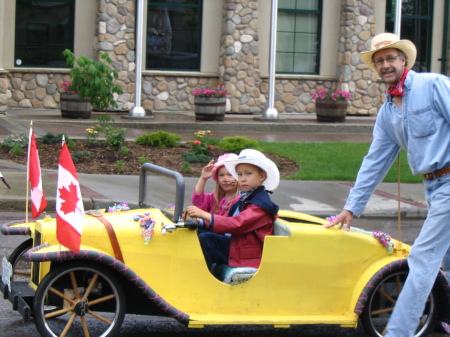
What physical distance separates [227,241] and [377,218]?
5853 mm

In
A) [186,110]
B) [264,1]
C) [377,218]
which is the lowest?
[377,218]

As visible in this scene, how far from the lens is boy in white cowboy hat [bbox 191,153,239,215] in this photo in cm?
576

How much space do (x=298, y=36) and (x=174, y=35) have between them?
3662 millimetres

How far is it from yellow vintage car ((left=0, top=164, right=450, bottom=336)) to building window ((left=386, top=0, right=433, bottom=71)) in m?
18.8

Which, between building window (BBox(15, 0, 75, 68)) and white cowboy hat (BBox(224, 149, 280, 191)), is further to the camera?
building window (BBox(15, 0, 75, 68))

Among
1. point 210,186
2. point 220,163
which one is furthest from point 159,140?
point 220,163

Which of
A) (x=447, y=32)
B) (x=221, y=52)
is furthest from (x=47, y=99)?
(x=447, y=32)

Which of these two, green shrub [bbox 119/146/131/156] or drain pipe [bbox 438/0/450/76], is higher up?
drain pipe [bbox 438/0/450/76]

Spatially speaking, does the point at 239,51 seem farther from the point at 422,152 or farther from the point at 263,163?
the point at 422,152

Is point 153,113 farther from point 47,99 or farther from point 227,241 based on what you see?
point 227,241

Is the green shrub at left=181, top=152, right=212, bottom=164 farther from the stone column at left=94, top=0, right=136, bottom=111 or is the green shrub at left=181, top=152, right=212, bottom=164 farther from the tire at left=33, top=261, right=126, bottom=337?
the tire at left=33, top=261, right=126, bottom=337

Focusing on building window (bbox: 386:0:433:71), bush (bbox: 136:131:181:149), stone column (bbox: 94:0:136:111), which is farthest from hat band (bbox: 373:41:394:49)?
building window (bbox: 386:0:433:71)

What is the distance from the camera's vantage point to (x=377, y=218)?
35.2ft

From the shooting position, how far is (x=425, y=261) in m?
4.61
